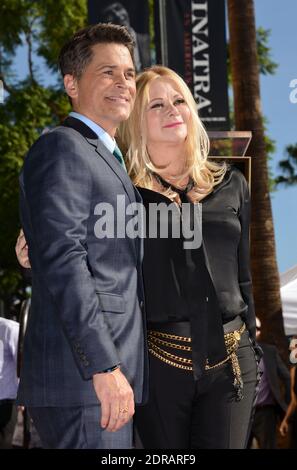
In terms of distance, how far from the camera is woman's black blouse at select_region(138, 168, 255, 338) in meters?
3.49

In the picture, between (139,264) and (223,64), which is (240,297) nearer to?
(139,264)

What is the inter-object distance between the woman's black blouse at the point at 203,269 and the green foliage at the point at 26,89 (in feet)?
59.8

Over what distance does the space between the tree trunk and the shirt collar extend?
978 centimetres

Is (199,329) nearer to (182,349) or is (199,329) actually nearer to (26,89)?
(182,349)

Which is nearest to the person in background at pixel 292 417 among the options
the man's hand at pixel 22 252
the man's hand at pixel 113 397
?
the man's hand at pixel 22 252

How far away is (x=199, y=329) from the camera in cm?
346

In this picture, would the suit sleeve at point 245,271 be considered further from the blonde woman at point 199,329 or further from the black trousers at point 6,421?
the black trousers at point 6,421

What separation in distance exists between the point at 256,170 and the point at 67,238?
1060 centimetres

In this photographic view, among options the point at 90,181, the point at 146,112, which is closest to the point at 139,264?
the point at 90,181

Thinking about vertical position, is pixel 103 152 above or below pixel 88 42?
below

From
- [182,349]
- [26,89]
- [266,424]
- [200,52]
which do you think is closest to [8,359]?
[266,424]

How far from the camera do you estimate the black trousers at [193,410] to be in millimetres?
3455

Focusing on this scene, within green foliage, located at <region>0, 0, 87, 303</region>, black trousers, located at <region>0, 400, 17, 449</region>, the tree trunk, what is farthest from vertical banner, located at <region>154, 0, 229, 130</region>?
green foliage, located at <region>0, 0, 87, 303</region>

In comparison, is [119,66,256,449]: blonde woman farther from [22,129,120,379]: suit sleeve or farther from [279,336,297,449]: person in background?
[279,336,297,449]: person in background
